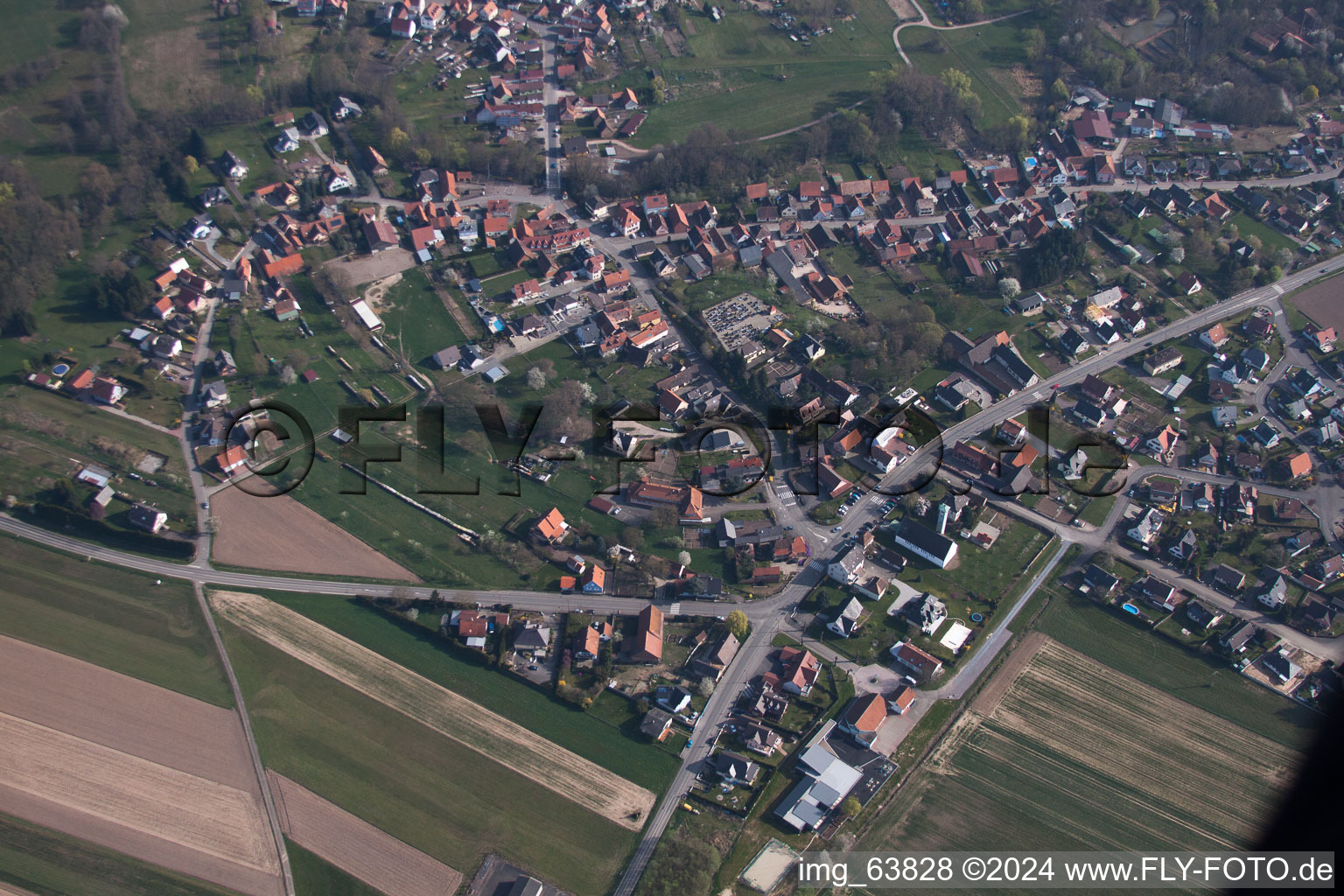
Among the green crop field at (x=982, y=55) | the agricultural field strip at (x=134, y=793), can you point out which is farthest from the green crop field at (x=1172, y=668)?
the green crop field at (x=982, y=55)

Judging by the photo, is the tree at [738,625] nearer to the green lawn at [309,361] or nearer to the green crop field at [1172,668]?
the green crop field at [1172,668]

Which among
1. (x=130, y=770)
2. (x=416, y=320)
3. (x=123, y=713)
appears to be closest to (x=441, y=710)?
(x=130, y=770)

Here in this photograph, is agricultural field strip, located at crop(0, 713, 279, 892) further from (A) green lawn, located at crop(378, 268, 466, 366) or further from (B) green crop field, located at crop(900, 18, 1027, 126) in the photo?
(B) green crop field, located at crop(900, 18, 1027, 126)

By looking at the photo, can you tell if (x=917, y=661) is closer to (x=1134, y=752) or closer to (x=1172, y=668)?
(x=1134, y=752)

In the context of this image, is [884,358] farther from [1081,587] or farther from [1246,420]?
[1246,420]

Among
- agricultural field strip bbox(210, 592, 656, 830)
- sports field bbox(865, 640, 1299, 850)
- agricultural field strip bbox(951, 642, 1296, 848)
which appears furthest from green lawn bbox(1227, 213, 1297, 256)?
agricultural field strip bbox(210, 592, 656, 830)
